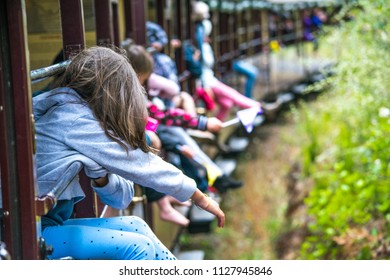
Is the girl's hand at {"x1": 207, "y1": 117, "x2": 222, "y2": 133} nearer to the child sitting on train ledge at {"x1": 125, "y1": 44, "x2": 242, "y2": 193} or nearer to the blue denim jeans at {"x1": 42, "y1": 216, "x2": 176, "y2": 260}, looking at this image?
the child sitting on train ledge at {"x1": 125, "y1": 44, "x2": 242, "y2": 193}

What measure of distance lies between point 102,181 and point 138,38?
2.81 metres

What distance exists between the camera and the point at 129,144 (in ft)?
9.95

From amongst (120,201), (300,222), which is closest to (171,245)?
(300,222)

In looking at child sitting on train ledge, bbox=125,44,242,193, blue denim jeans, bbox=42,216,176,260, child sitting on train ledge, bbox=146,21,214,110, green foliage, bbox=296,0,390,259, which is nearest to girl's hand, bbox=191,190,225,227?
blue denim jeans, bbox=42,216,176,260

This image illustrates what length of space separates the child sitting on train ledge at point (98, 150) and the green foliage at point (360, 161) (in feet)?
9.89

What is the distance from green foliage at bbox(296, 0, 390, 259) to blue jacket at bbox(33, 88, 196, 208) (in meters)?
3.03

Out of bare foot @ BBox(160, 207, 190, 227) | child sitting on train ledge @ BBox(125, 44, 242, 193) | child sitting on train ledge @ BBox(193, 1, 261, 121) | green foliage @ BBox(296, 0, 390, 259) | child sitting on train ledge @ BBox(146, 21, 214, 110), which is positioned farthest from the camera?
child sitting on train ledge @ BBox(193, 1, 261, 121)

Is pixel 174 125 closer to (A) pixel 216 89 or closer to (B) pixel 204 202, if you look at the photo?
(B) pixel 204 202

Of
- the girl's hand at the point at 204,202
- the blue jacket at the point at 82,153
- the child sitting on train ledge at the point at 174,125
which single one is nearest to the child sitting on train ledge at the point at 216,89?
the child sitting on train ledge at the point at 174,125

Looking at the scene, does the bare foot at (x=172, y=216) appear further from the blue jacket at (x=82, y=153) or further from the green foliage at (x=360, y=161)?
the blue jacket at (x=82, y=153)

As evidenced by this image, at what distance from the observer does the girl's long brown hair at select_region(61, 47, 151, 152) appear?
9.96 feet

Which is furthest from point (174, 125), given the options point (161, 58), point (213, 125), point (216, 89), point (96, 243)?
point (216, 89)

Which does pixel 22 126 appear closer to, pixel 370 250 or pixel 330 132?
pixel 370 250

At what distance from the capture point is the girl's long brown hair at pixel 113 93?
304 cm
